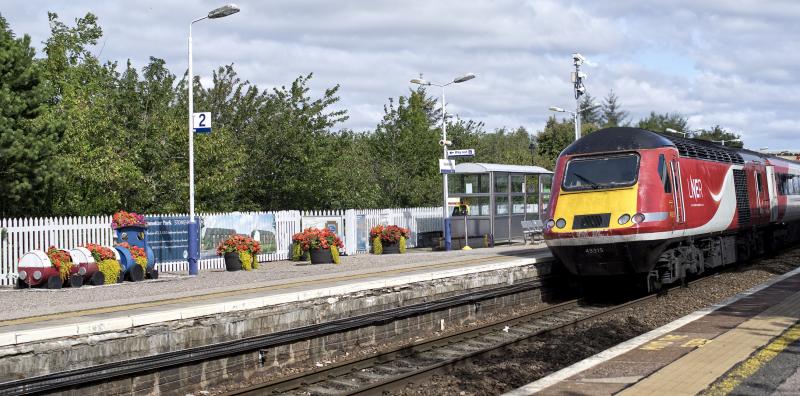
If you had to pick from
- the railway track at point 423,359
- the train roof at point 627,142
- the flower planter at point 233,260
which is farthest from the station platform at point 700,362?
the flower planter at point 233,260

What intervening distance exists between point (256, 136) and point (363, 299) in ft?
62.9

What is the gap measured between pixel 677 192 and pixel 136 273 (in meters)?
12.0

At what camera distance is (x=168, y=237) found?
2348 centimetres

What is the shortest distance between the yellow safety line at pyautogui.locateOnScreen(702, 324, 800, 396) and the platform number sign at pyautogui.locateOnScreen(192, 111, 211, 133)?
48.4 ft

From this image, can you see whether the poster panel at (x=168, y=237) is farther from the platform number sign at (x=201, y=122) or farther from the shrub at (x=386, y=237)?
the shrub at (x=386, y=237)

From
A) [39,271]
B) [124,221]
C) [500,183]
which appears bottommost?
[39,271]

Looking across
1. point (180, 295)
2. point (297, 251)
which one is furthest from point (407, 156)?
point (180, 295)

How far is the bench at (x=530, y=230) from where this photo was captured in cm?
3112

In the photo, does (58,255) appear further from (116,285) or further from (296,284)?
(296,284)

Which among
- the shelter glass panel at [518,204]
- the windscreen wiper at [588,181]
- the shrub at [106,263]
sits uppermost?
the windscreen wiper at [588,181]

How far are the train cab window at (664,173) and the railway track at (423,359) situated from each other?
237cm

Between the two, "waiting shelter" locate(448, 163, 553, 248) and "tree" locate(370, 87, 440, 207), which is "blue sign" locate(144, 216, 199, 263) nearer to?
"waiting shelter" locate(448, 163, 553, 248)

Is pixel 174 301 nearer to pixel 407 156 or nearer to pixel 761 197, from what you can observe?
pixel 761 197

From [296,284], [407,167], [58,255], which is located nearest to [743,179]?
[296,284]
